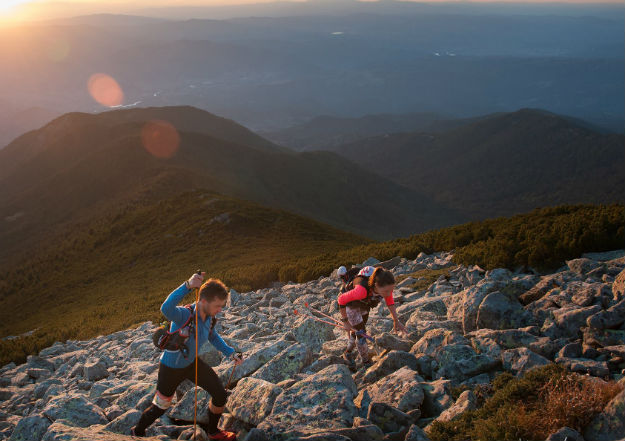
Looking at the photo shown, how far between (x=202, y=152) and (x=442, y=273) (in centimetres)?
8317

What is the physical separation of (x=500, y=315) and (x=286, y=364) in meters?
4.20

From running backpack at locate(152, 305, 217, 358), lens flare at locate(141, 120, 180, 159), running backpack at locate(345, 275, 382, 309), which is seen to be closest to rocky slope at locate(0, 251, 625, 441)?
running backpack at locate(345, 275, 382, 309)

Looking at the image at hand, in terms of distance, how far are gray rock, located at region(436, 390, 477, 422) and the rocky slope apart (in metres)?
0.02

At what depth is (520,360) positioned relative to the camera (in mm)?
6203

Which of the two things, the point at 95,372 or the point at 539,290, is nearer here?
the point at 539,290

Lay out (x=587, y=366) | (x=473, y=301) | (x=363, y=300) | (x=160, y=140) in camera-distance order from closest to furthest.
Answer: (x=587, y=366), (x=363, y=300), (x=473, y=301), (x=160, y=140)

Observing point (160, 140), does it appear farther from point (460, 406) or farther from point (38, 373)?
point (460, 406)

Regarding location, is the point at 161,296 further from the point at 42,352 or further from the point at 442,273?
the point at 442,273

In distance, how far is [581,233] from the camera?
447 inches

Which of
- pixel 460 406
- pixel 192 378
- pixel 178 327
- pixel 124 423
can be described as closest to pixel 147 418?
pixel 124 423

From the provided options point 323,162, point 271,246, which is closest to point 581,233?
point 271,246

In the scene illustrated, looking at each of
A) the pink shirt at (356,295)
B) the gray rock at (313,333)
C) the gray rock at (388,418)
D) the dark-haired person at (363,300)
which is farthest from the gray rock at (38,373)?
the gray rock at (388,418)

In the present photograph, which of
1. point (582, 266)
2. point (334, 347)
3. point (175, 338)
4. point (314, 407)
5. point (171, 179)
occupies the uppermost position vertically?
point (175, 338)

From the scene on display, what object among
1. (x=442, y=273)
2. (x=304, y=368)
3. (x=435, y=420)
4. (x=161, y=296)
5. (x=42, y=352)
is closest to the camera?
(x=435, y=420)
